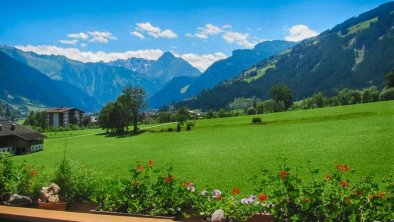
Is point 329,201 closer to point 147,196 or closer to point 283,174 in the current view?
point 283,174

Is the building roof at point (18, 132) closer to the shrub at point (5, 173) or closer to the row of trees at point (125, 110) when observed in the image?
the row of trees at point (125, 110)

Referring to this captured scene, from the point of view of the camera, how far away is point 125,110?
334 ft

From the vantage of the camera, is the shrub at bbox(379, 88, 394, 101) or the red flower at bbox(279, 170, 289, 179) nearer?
the red flower at bbox(279, 170, 289, 179)

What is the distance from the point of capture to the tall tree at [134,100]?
10250 centimetres

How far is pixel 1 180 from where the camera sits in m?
9.53

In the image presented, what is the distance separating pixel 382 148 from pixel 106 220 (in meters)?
28.5

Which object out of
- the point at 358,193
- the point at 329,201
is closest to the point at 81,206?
the point at 329,201

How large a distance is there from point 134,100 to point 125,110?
3815mm

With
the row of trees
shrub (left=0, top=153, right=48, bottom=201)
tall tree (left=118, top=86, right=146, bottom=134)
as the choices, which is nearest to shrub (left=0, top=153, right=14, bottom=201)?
shrub (left=0, top=153, right=48, bottom=201)

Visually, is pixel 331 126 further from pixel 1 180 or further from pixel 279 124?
pixel 1 180

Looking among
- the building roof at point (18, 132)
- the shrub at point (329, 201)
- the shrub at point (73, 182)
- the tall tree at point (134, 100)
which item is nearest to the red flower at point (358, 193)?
the shrub at point (329, 201)

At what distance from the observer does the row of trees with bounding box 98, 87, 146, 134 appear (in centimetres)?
10188

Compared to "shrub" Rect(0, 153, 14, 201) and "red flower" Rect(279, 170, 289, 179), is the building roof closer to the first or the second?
"shrub" Rect(0, 153, 14, 201)

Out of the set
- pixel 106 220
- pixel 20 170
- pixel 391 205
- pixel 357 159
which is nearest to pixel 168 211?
pixel 106 220
